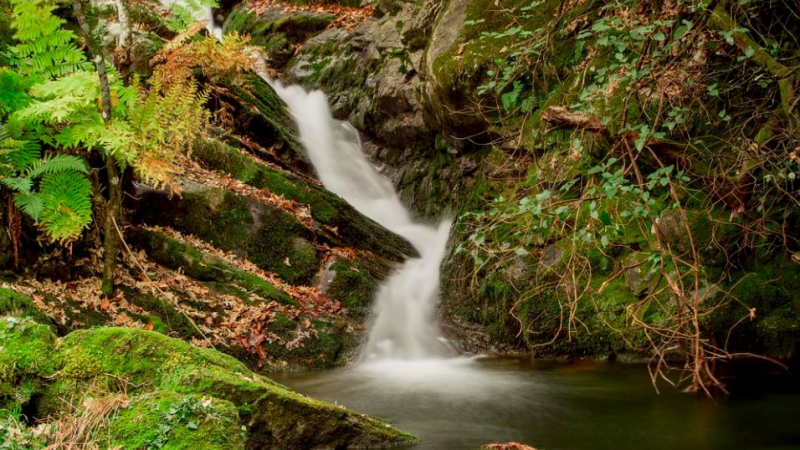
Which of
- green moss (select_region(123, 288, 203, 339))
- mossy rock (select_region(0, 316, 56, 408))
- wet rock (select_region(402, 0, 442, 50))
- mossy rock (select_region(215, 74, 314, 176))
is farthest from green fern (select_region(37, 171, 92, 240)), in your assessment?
wet rock (select_region(402, 0, 442, 50))

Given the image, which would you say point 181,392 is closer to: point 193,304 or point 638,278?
point 193,304

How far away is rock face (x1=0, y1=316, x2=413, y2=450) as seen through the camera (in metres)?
2.83

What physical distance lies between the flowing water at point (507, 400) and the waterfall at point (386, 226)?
0.03 metres

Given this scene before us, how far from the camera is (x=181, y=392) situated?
3.24 metres

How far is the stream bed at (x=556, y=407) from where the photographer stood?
4641 millimetres

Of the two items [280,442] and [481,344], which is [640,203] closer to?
[280,442]

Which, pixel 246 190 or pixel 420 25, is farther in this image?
pixel 420 25

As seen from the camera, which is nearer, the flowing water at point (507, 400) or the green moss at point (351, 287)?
the flowing water at point (507, 400)

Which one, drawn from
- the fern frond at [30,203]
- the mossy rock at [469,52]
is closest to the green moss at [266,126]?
the mossy rock at [469,52]

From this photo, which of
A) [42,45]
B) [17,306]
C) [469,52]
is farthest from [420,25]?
[17,306]

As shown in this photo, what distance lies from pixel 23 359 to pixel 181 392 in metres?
0.89

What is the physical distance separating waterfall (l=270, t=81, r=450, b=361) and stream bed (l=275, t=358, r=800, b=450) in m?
0.89

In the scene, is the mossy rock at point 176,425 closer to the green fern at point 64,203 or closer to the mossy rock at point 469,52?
the green fern at point 64,203

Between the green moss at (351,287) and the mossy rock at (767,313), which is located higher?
the green moss at (351,287)
